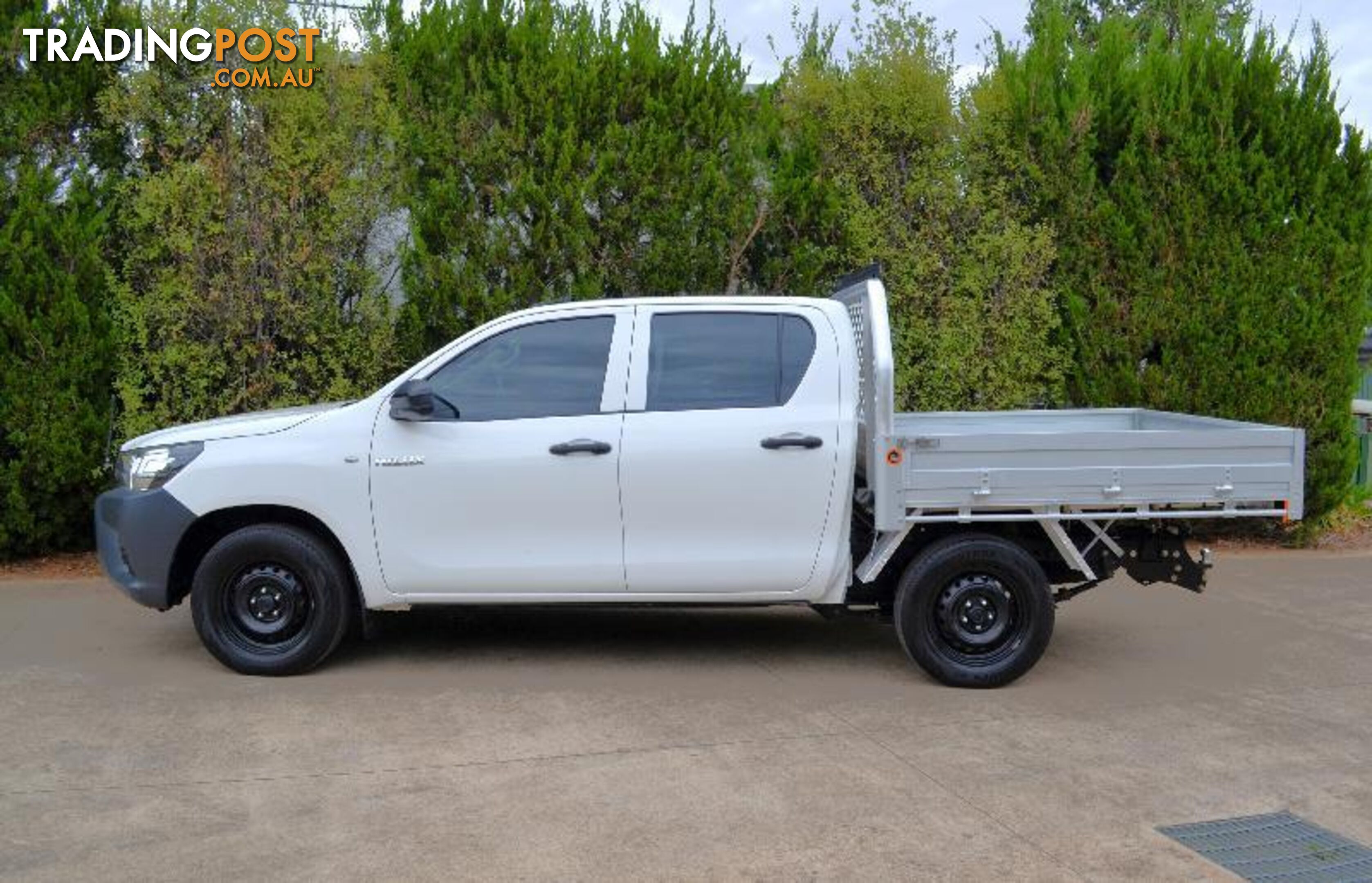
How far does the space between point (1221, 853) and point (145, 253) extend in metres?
7.70

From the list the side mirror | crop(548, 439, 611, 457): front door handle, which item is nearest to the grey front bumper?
the side mirror

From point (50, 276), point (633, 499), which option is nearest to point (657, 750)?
point (633, 499)

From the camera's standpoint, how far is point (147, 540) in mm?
6504

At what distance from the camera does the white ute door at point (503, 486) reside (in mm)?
6438

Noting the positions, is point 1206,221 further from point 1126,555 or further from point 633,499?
point 633,499

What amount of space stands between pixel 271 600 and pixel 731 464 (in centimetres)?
236

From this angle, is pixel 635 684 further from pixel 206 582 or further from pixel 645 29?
pixel 645 29

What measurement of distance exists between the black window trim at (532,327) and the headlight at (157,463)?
1194 millimetres

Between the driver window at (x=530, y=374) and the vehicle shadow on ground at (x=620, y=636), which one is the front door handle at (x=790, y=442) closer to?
the driver window at (x=530, y=374)

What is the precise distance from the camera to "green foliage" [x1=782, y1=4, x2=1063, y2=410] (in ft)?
33.3

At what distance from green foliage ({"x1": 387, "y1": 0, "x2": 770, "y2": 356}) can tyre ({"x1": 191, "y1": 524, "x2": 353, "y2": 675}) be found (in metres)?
3.22

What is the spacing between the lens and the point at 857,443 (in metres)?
6.53

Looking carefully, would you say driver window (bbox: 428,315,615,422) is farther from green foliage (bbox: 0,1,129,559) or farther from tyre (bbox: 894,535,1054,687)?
green foliage (bbox: 0,1,129,559)

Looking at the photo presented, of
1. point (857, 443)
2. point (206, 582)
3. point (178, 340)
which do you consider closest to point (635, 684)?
point (857, 443)
